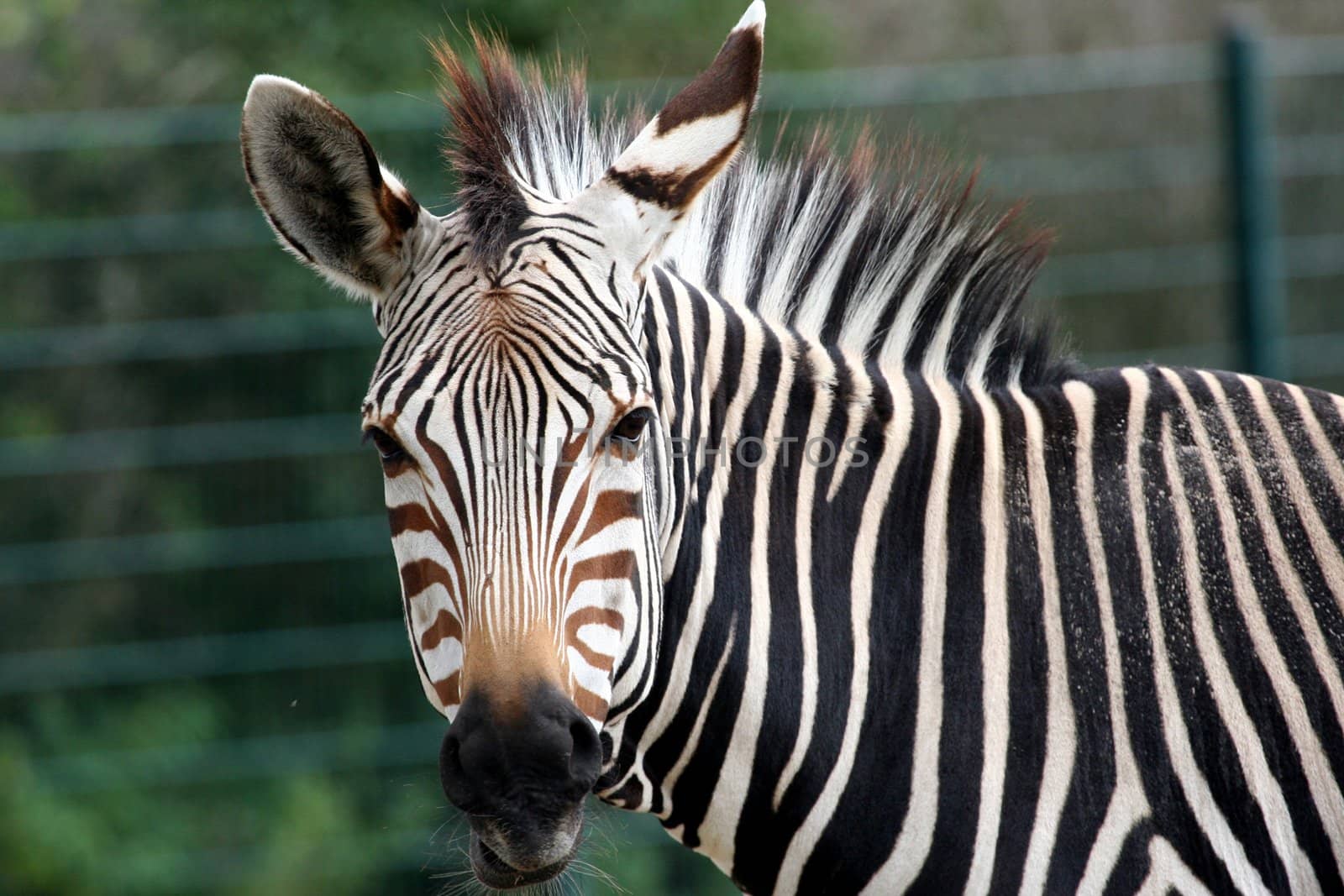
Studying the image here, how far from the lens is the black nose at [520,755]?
1.99 meters

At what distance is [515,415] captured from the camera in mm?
2125

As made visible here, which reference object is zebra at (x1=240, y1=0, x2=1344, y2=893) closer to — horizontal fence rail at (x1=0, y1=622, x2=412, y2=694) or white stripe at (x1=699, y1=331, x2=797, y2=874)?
white stripe at (x1=699, y1=331, x2=797, y2=874)

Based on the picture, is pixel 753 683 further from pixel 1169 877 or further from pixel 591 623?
pixel 1169 877

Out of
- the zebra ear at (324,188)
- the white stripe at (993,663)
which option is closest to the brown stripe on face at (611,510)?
the zebra ear at (324,188)

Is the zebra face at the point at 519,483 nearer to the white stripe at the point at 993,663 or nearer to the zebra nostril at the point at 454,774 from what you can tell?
the zebra nostril at the point at 454,774

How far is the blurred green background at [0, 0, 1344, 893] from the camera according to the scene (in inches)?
224

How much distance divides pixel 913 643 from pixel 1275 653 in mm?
637

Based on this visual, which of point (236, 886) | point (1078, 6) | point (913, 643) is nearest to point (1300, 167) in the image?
point (1078, 6)

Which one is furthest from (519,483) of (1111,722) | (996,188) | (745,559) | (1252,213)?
(1252,213)

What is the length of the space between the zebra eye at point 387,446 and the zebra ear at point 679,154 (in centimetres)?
54

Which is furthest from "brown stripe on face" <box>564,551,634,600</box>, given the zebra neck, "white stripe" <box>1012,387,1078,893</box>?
"white stripe" <box>1012,387,1078,893</box>

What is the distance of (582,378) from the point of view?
2.15 m

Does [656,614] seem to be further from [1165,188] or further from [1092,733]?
[1165,188]

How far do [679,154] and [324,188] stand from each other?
66 centimetres
